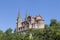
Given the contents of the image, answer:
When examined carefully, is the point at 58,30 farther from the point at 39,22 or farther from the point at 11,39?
the point at 39,22

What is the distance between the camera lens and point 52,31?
62.7m

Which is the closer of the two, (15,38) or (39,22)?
(15,38)

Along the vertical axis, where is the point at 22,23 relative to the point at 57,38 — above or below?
above

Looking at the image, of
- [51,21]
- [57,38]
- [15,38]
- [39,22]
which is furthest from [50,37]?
[39,22]

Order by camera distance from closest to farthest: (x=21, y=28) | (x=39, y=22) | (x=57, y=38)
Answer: (x=57, y=38), (x=39, y=22), (x=21, y=28)

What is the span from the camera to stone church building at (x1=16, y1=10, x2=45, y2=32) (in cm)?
9306

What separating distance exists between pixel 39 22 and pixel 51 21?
894 cm

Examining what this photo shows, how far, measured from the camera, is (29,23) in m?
96.8

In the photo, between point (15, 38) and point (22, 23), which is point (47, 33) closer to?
point (15, 38)

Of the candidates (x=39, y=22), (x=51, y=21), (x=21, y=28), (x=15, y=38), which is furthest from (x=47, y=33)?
(x=21, y=28)

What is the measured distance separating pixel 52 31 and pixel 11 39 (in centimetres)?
1011

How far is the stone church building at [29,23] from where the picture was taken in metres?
93.1

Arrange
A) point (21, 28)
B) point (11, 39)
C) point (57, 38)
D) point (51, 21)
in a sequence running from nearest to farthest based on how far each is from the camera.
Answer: point (57, 38)
point (11, 39)
point (51, 21)
point (21, 28)

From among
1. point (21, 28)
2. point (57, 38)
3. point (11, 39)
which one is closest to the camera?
point (57, 38)
